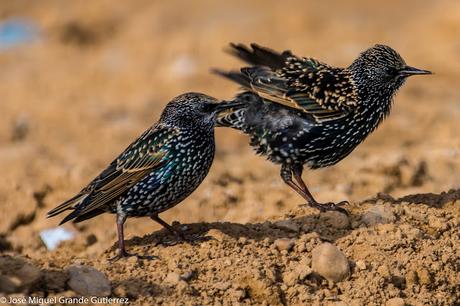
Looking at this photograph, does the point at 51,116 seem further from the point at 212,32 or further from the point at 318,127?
the point at 318,127

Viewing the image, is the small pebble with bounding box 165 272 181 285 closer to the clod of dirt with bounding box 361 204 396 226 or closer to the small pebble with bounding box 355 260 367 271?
the small pebble with bounding box 355 260 367 271

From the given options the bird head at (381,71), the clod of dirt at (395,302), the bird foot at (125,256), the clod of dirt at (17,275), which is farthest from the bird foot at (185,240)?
the bird head at (381,71)

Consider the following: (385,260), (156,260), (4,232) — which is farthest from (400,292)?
(4,232)

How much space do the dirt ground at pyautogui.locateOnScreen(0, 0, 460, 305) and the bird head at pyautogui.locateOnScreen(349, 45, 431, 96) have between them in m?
0.79

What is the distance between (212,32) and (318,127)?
7.61 meters

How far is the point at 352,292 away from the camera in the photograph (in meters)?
5.38

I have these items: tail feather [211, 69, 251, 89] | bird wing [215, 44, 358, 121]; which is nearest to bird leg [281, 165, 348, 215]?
bird wing [215, 44, 358, 121]

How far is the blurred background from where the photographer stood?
805cm

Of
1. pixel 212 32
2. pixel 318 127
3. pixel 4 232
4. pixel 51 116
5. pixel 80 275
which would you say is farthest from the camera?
pixel 212 32

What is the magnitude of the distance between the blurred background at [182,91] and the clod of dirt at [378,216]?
105 centimetres

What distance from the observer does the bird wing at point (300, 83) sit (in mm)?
6574

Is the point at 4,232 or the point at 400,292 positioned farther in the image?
the point at 4,232

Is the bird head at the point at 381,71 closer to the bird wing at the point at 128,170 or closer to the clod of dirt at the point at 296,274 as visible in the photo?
the bird wing at the point at 128,170

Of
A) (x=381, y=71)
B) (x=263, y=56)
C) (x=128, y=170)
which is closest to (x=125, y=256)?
(x=128, y=170)
